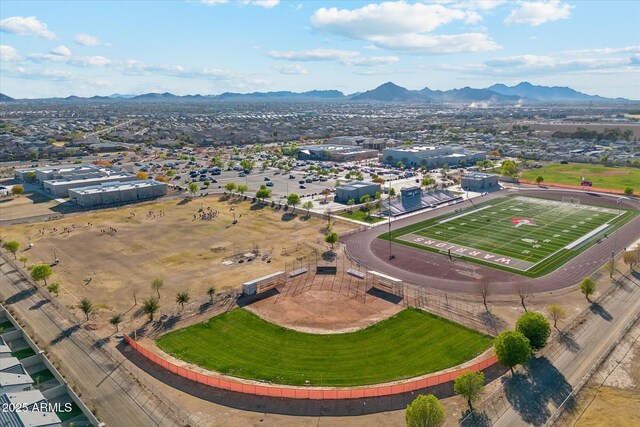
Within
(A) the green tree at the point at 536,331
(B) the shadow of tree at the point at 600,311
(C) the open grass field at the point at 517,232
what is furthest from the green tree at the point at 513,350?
(C) the open grass field at the point at 517,232

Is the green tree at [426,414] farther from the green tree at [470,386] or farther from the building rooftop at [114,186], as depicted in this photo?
the building rooftop at [114,186]

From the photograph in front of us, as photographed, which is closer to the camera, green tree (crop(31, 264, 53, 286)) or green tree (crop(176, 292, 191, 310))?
green tree (crop(176, 292, 191, 310))

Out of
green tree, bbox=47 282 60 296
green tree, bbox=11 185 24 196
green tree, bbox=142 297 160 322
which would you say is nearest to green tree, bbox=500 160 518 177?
green tree, bbox=142 297 160 322

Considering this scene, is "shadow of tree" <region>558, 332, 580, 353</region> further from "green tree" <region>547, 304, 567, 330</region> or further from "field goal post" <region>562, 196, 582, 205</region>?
"field goal post" <region>562, 196, 582, 205</region>

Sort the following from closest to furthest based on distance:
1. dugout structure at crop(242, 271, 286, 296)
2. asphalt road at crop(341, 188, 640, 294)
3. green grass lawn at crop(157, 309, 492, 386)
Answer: green grass lawn at crop(157, 309, 492, 386) < dugout structure at crop(242, 271, 286, 296) < asphalt road at crop(341, 188, 640, 294)

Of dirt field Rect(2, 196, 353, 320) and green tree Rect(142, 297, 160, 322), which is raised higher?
green tree Rect(142, 297, 160, 322)

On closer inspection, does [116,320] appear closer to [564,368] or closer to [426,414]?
[426,414]

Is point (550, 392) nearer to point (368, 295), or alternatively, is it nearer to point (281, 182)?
point (368, 295)
